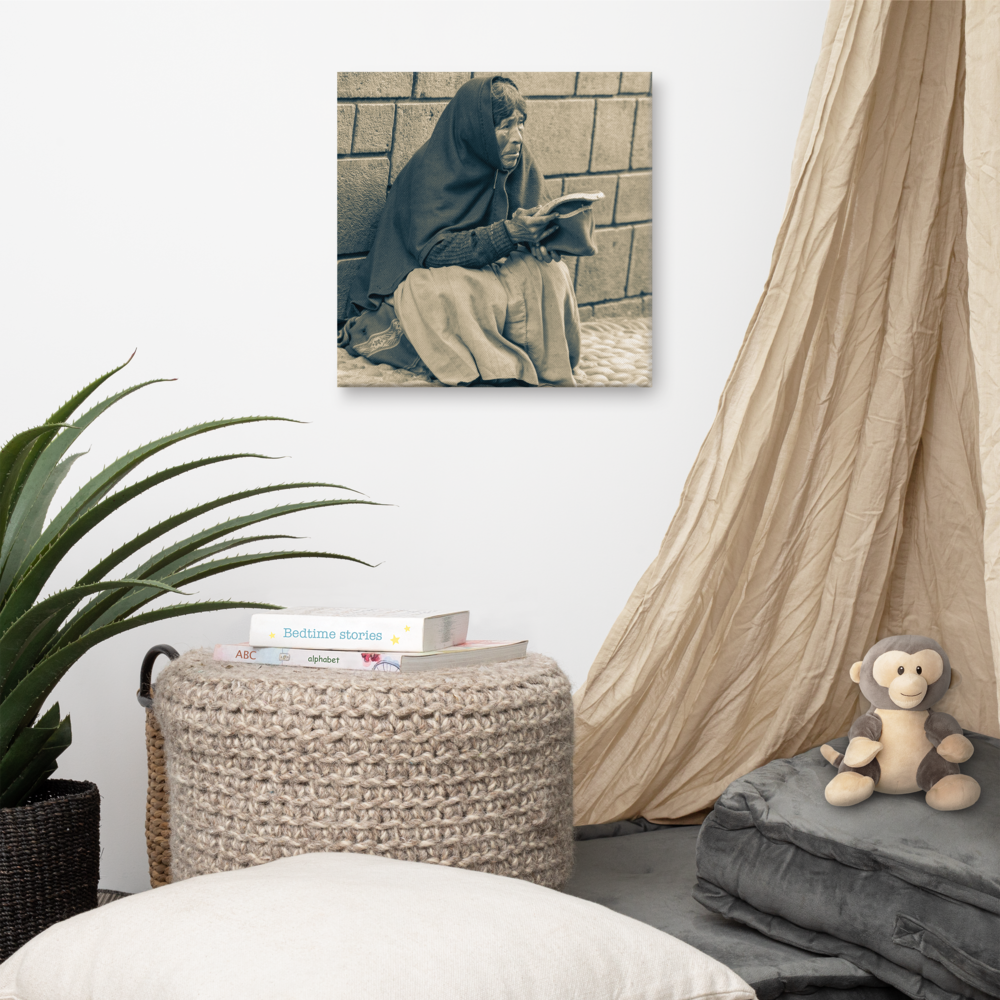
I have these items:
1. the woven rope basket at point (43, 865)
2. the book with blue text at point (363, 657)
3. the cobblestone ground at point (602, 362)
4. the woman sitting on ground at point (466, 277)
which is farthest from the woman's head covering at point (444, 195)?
the woven rope basket at point (43, 865)

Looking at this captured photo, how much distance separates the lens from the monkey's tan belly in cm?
108

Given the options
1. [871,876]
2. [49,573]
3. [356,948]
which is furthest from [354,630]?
[871,876]

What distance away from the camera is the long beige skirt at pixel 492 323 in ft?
5.62

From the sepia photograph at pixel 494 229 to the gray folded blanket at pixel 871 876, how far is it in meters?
0.87

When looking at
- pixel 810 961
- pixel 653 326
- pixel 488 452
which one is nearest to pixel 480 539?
pixel 488 452

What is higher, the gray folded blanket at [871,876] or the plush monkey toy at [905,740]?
the plush monkey toy at [905,740]

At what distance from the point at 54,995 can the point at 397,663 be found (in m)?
0.50

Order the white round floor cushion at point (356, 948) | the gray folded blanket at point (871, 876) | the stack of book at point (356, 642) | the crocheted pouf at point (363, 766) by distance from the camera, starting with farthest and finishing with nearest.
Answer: the stack of book at point (356, 642) → the crocheted pouf at point (363, 766) → the gray folded blanket at point (871, 876) → the white round floor cushion at point (356, 948)

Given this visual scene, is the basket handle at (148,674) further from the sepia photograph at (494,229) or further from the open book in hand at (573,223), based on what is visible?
the open book in hand at (573,223)

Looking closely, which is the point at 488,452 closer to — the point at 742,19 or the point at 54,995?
the point at 742,19

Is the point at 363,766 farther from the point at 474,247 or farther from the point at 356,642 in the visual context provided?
the point at 474,247

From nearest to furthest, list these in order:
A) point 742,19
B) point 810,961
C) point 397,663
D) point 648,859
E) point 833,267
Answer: point 810,961 → point 397,663 → point 833,267 → point 648,859 → point 742,19

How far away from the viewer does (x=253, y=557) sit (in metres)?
1.16

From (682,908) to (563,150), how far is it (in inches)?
52.7
